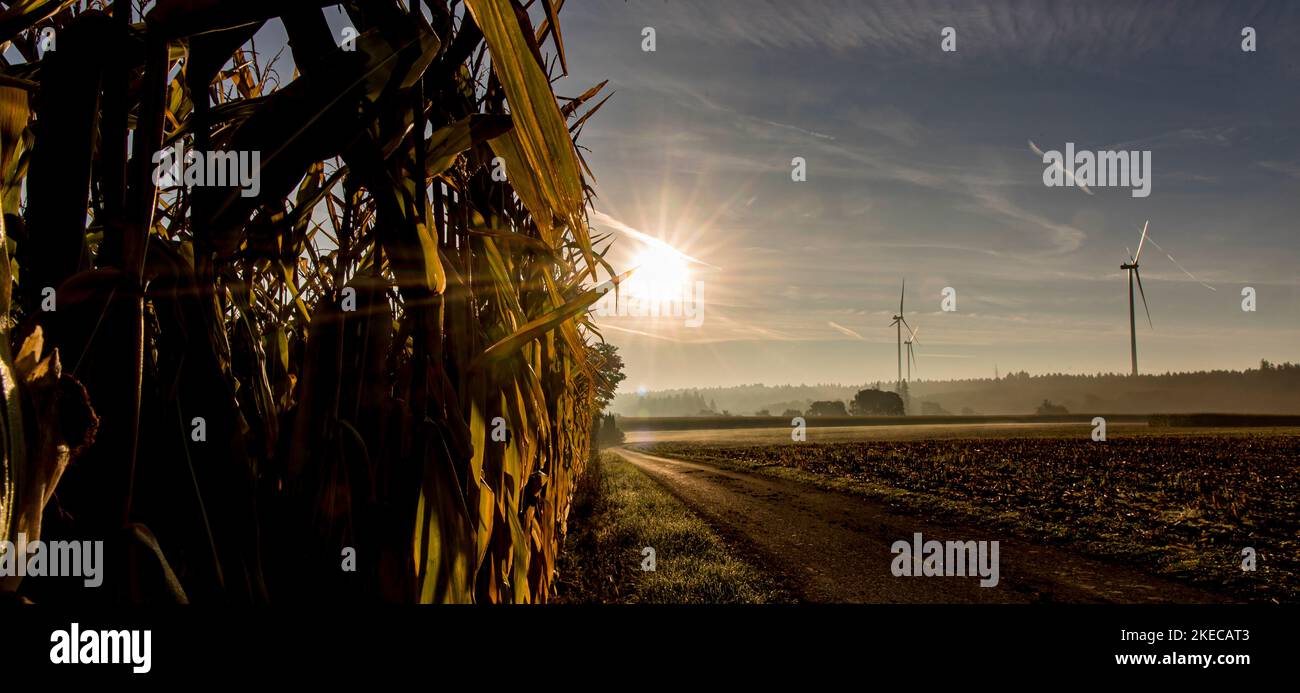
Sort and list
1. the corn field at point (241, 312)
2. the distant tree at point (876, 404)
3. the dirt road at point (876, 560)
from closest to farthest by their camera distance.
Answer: the corn field at point (241, 312)
the dirt road at point (876, 560)
the distant tree at point (876, 404)

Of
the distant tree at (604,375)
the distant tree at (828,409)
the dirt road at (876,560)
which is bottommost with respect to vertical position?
the distant tree at (828,409)

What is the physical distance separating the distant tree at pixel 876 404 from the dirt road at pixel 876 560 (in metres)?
98.0

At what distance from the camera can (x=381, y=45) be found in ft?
2.78

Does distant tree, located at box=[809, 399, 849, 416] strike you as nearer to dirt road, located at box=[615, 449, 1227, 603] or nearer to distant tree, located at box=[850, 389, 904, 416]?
distant tree, located at box=[850, 389, 904, 416]

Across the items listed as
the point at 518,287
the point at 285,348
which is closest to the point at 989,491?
the point at 518,287

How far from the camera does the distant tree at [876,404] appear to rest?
104 meters

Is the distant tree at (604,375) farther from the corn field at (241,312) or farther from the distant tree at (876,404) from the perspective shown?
the distant tree at (876,404)

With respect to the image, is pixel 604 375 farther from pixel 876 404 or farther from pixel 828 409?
pixel 828 409

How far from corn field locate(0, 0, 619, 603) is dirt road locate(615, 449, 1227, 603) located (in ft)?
18.6

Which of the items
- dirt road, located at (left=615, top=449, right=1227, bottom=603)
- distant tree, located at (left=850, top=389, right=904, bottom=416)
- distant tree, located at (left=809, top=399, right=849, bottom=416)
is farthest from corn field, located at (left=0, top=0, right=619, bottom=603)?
distant tree, located at (left=809, top=399, right=849, bottom=416)

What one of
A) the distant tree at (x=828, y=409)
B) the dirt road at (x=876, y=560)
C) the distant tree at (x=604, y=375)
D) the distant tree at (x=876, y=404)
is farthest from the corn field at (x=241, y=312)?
the distant tree at (x=828, y=409)

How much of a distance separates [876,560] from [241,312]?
326 inches
